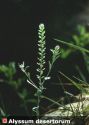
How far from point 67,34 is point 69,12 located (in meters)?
0.51

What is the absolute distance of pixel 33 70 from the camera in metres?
8.58

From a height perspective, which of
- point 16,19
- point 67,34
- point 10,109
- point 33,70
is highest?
point 16,19

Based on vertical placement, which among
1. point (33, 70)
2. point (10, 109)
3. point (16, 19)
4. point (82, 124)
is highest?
point (16, 19)

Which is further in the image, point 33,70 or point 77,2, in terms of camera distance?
point 77,2

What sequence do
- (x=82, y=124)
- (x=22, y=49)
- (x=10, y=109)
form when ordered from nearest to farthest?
(x=82, y=124) → (x=10, y=109) → (x=22, y=49)

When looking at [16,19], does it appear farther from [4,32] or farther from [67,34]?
[67,34]

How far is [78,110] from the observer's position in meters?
3.44

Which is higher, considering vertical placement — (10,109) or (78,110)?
(10,109)

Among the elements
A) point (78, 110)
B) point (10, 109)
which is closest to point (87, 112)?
point (78, 110)

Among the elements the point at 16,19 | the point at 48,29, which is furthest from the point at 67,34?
the point at 16,19

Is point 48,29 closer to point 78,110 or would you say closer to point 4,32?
point 4,32

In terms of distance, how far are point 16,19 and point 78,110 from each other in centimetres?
601

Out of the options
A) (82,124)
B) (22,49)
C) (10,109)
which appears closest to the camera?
(82,124)

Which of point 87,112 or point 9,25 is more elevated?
point 9,25
